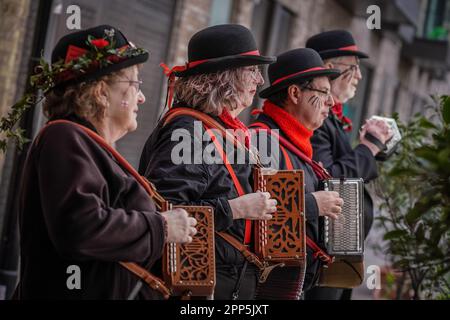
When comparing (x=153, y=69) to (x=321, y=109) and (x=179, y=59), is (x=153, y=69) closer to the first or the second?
(x=179, y=59)

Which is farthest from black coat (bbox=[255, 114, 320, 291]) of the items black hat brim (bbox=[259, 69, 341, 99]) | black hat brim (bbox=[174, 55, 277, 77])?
black hat brim (bbox=[174, 55, 277, 77])

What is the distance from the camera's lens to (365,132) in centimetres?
478

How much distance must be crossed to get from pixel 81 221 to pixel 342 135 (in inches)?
103

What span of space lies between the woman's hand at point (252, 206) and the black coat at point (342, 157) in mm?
1247

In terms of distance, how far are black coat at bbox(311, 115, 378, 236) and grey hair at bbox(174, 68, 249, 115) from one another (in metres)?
1.17

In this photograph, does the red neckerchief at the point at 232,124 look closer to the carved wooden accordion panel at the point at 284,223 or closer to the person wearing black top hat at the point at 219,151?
the person wearing black top hat at the point at 219,151

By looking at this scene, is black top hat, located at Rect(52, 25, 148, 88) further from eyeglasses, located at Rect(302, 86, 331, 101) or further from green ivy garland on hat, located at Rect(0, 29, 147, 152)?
eyeglasses, located at Rect(302, 86, 331, 101)

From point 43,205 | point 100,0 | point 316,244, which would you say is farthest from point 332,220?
point 100,0

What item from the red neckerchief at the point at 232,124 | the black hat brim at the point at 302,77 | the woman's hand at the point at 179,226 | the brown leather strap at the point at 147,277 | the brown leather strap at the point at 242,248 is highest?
the black hat brim at the point at 302,77

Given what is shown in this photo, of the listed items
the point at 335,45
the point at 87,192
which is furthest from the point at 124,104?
the point at 335,45

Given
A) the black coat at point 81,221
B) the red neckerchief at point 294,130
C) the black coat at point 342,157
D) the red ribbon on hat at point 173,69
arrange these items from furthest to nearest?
the black coat at point 342,157
the red neckerchief at point 294,130
the red ribbon on hat at point 173,69
the black coat at point 81,221

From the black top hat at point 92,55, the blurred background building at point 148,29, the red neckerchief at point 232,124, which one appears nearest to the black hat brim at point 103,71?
the black top hat at point 92,55

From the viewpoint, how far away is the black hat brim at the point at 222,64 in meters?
3.60

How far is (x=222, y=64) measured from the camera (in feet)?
11.8
